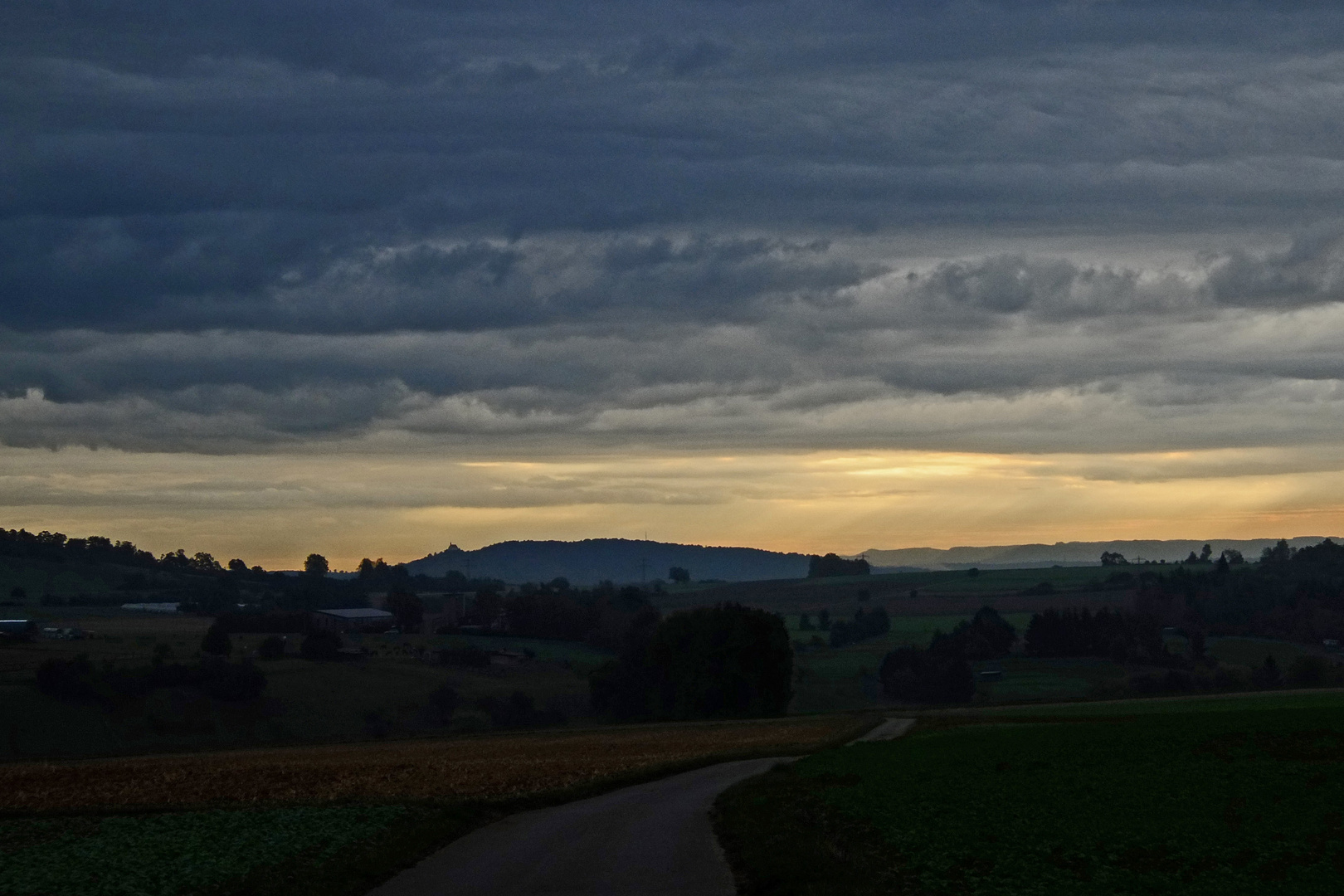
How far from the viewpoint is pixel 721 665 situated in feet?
417

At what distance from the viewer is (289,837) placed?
1254 inches

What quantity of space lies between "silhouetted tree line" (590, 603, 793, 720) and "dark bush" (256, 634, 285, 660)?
57.0 m

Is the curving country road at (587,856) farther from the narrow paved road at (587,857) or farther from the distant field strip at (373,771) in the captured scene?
the distant field strip at (373,771)

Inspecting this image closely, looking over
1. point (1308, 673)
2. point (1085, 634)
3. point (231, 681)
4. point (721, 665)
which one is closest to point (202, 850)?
point (721, 665)

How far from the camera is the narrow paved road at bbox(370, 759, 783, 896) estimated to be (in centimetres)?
2650

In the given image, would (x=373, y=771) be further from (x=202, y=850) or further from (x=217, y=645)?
(x=217, y=645)

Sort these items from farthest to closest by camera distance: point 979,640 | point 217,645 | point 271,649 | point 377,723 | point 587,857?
point 979,640 < point 271,649 < point 217,645 < point 377,723 < point 587,857

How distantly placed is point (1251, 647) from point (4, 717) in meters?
151

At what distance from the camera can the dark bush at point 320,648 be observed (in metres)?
168

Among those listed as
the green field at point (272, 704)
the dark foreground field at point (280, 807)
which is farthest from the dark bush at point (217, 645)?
the dark foreground field at point (280, 807)

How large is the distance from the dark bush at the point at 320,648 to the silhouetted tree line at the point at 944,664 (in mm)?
67343

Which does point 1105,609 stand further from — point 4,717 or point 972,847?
point 972,847

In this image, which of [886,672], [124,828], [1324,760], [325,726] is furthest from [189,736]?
[1324,760]

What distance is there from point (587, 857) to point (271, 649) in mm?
149772
